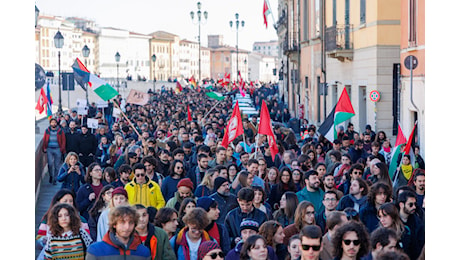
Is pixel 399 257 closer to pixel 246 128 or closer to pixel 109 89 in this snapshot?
pixel 109 89

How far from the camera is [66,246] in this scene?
749 centimetres

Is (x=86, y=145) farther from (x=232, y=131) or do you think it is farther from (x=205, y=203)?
(x=205, y=203)

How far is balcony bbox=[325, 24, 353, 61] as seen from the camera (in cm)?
2888

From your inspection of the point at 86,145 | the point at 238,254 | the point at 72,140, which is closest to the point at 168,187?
the point at 238,254

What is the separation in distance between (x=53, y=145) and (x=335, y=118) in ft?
19.4

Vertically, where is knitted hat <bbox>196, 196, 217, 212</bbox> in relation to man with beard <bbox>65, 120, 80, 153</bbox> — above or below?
below

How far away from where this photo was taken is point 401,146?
1490 centimetres

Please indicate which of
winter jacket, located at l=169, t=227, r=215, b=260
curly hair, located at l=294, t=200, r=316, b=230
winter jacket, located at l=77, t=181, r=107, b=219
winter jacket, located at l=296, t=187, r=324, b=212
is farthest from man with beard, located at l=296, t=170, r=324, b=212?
winter jacket, located at l=169, t=227, r=215, b=260

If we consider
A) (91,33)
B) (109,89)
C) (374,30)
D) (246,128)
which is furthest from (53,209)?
(91,33)

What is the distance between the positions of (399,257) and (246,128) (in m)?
16.7

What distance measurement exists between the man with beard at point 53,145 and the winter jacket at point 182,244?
10906 millimetres

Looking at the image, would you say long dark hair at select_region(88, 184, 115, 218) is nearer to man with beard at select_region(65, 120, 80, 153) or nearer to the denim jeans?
man with beard at select_region(65, 120, 80, 153)

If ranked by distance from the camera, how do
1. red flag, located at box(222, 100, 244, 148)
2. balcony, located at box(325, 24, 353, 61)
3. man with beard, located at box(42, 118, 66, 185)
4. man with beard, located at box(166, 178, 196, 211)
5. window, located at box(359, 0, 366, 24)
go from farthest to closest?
balcony, located at box(325, 24, 353, 61) < window, located at box(359, 0, 366, 24) < man with beard, located at box(42, 118, 66, 185) < red flag, located at box(222, 100, 244, 148) < man with beard, located at box(166, 178, 196, 211)

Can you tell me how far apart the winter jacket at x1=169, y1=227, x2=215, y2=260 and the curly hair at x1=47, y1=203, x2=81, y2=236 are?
34.8 inches
